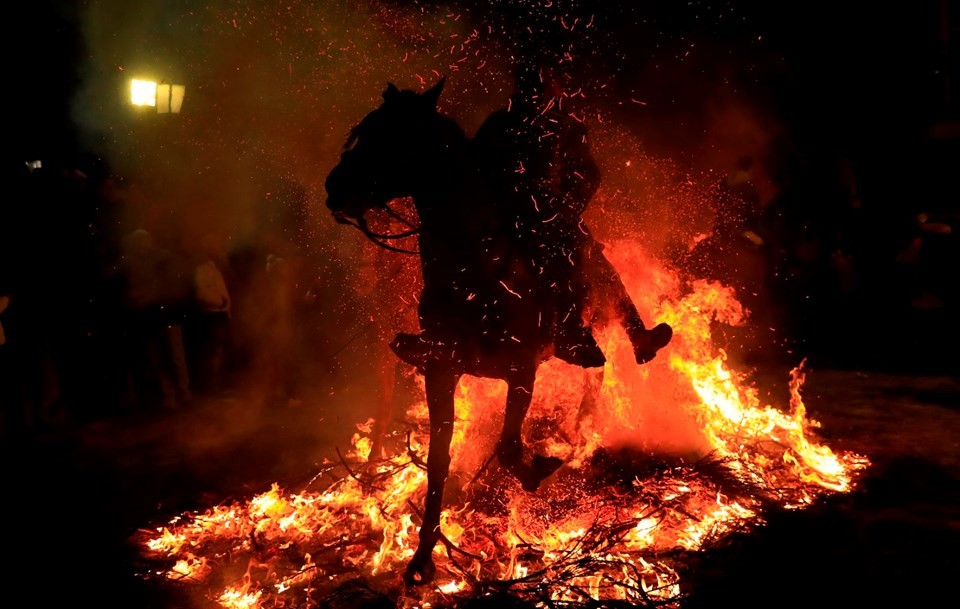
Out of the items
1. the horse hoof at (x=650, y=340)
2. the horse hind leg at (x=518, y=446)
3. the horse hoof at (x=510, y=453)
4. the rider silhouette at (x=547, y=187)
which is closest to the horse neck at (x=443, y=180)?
the rider silhouette at (x=547, y=187)

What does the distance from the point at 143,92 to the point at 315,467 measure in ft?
29.9

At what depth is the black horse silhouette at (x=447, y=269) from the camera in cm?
422

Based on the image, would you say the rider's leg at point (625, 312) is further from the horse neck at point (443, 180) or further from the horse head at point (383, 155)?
the horse head at point (383, 155)

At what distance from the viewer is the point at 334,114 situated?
9266 millimetres

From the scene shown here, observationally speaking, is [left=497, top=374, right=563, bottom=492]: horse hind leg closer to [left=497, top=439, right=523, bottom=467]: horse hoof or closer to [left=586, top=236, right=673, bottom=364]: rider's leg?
[left=497, top=439, right=523, bottom=467]: horse hoof

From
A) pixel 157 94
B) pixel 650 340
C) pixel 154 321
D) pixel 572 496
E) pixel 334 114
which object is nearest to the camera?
pixel 572 496

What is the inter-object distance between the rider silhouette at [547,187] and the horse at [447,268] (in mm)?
193

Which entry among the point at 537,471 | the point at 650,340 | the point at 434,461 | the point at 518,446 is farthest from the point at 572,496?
the point at 434,461

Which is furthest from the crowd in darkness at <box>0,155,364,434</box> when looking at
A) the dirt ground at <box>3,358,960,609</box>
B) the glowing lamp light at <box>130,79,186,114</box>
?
the glowing lamp light at <box>130,79,186,114</box>

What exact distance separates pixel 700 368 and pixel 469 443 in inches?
103

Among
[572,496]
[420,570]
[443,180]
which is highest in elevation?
[443,180]

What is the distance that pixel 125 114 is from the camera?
14594 mm

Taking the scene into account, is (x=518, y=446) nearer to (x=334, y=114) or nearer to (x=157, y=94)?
(x=334, y=114)

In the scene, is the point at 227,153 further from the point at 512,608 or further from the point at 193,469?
the point at 512,608
